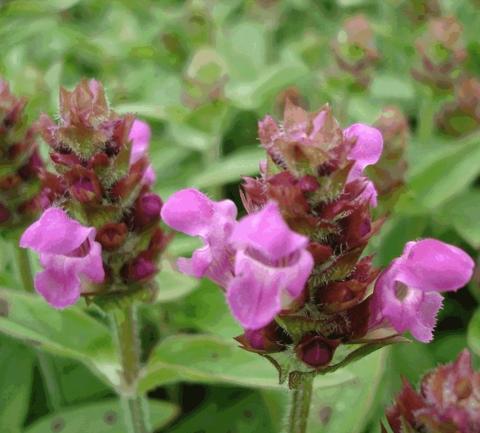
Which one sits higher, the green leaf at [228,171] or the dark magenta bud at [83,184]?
the dark magenta bud at [83,184]

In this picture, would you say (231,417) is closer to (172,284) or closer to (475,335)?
(172,284)

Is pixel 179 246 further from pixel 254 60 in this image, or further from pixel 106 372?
pixel 254 60

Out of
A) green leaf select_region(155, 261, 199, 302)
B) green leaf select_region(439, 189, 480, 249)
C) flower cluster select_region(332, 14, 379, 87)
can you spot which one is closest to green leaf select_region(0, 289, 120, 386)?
green leaf select_region(155, 261, 199, 302)

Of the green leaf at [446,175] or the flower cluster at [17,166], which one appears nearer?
the flower cluster at [17,166]

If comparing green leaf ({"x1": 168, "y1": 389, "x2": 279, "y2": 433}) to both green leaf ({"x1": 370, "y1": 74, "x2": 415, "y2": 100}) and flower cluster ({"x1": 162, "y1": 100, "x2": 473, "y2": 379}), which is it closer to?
flower cluster ({"x1": 162, "y1": 100, "x2": 473, "y2": 379})

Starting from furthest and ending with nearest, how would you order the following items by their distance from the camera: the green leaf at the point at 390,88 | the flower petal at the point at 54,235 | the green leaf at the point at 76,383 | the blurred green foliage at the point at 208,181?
the green leaf at the point at 390,88
the green leaf at the point at 76,383
the blurred green foliage at the point at 208,181
the flower petal at the point at 54,235

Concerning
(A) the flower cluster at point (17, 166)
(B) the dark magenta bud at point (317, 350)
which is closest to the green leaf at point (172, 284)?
(A) the flower cluster at point (17, 166)

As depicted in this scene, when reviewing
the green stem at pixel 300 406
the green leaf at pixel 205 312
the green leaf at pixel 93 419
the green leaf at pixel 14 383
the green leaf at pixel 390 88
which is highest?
the green stem at pixel 300 406

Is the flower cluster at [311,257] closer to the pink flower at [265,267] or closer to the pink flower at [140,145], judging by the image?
the pink flower at [265,267]
